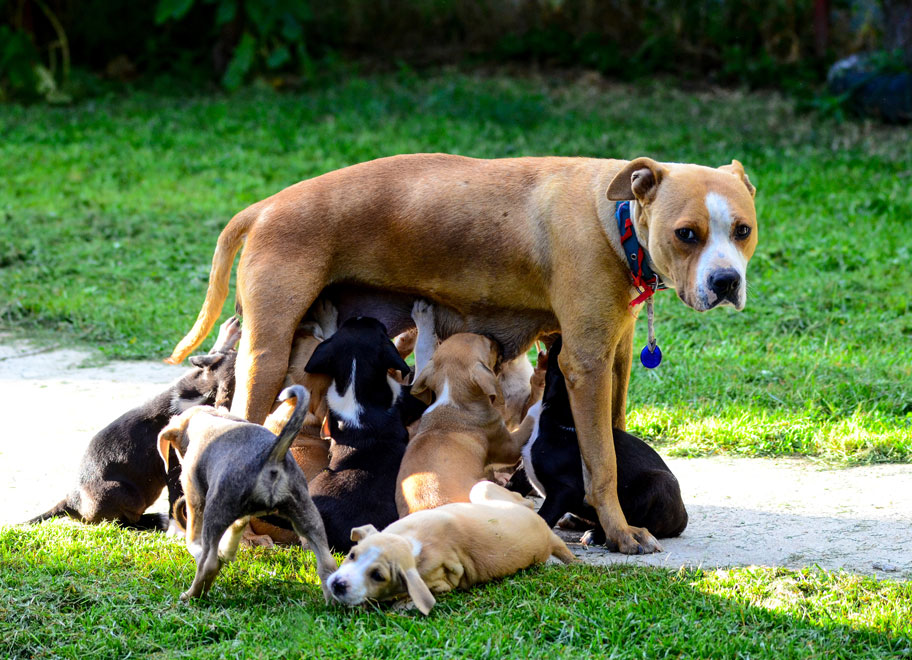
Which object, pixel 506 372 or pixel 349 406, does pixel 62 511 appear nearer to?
pixel 349 406

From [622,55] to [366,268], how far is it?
14.4 meters

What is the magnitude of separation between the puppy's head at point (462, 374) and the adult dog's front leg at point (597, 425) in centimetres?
47

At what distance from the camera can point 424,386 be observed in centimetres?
546

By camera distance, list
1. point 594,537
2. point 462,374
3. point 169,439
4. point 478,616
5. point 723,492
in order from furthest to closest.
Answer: point 723,492 → point 462,374 → point 594,537 → point 169,439 → point 478,616

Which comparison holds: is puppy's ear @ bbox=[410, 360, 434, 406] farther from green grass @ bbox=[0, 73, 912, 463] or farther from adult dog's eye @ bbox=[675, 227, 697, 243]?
green grass @ bbox=[0, 73, 912, 463]

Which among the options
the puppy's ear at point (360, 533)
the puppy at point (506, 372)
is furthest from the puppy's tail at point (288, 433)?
the puppy at point (506, 372)

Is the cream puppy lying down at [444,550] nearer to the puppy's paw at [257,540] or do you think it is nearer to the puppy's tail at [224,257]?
the puppy's paw at [257,540]

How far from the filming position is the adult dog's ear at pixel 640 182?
4715mm

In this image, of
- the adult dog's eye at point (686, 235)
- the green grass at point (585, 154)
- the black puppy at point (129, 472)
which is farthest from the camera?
the green grass at point (585, 154)

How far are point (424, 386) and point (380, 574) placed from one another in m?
1.61

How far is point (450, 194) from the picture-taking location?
5.25 meters

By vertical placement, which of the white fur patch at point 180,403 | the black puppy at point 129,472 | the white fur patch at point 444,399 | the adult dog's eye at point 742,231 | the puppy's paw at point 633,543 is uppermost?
the adult dog's eye at point 742,231

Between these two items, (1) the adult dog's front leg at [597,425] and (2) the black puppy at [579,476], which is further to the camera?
(2) the black puppy at [579,476]

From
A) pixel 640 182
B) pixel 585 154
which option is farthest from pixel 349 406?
pixel 585 154
